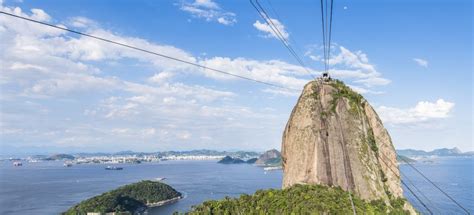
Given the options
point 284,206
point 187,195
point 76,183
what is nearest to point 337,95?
point 284,206

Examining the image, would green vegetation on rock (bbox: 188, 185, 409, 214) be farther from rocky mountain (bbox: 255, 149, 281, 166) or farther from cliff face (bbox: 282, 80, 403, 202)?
rocky mountain (bbox: 255, 149, 281, 166)

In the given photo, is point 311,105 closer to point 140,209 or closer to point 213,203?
point 213,203

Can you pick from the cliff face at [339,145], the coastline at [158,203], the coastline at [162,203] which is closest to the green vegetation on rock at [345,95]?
the cliff face at [339,145]

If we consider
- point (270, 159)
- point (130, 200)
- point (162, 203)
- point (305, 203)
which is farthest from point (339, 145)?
point (270, 159)

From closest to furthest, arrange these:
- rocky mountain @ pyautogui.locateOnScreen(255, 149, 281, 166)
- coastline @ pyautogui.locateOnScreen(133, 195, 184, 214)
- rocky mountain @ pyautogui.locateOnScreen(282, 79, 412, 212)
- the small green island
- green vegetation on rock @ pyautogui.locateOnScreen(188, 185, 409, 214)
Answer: green vegetation on rock @ pyautogui.locateOnScreen(188, 185, 409, 214), rocky mountain @ pyautogui.locateOnScreen(282, 79, 412, 212), the small green island, coastline @ pyautogui.locateOnScreen(133, 195, 184, 214), rocky mountain @ pyautogui.locateOnScreen(255, 149, 281, 166)

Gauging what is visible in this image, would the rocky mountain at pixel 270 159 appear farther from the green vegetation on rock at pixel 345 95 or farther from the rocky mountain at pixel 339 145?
the rocky mountain at pixel 339 145

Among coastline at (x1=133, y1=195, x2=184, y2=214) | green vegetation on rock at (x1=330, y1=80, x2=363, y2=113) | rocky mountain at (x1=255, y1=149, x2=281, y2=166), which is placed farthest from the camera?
rocky mountain at (x1=255, y1=149, x2=281, y2=166)

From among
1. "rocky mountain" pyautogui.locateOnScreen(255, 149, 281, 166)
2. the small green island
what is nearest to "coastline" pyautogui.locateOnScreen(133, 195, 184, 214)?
the small green island
